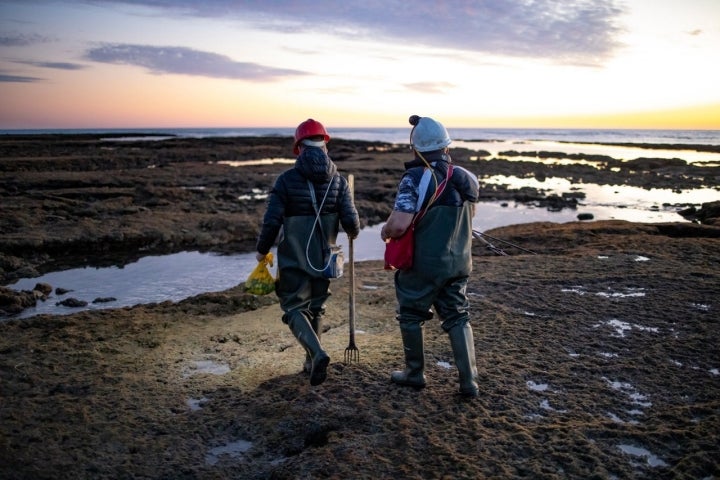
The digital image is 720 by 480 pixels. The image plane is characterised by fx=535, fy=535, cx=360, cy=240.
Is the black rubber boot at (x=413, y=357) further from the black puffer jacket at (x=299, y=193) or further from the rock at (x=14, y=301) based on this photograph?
the rock at (x=14, y=301)

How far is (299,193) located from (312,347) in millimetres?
1307

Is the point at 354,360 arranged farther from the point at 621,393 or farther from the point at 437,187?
the point at 621,393

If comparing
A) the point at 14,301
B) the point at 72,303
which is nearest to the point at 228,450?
the point at 72,303

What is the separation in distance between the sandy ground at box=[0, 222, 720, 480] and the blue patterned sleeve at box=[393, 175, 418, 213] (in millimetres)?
1535

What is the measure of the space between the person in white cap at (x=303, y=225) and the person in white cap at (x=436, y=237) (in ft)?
2.34

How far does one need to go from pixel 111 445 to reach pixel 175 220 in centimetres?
1105

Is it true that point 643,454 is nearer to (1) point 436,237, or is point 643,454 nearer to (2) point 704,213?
(1) point 436,237

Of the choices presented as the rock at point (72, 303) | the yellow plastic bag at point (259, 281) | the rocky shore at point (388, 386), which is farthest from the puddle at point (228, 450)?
the rock at point (72, 303)

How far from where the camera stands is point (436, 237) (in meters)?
4.20

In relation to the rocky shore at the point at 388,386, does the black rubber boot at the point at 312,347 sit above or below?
above

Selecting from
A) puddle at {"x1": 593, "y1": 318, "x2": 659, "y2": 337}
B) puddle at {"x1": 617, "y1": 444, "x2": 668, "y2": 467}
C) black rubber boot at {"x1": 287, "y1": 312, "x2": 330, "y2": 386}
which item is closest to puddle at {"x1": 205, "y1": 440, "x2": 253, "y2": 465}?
black rubber boot at {"x1": 287, "y1": 312, "x2": 330, "y2": 386}

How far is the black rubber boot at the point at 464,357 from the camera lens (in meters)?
4.24

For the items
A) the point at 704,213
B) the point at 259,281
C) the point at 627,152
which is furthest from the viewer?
the point at 627,152

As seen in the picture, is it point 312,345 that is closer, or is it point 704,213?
point 312,345
